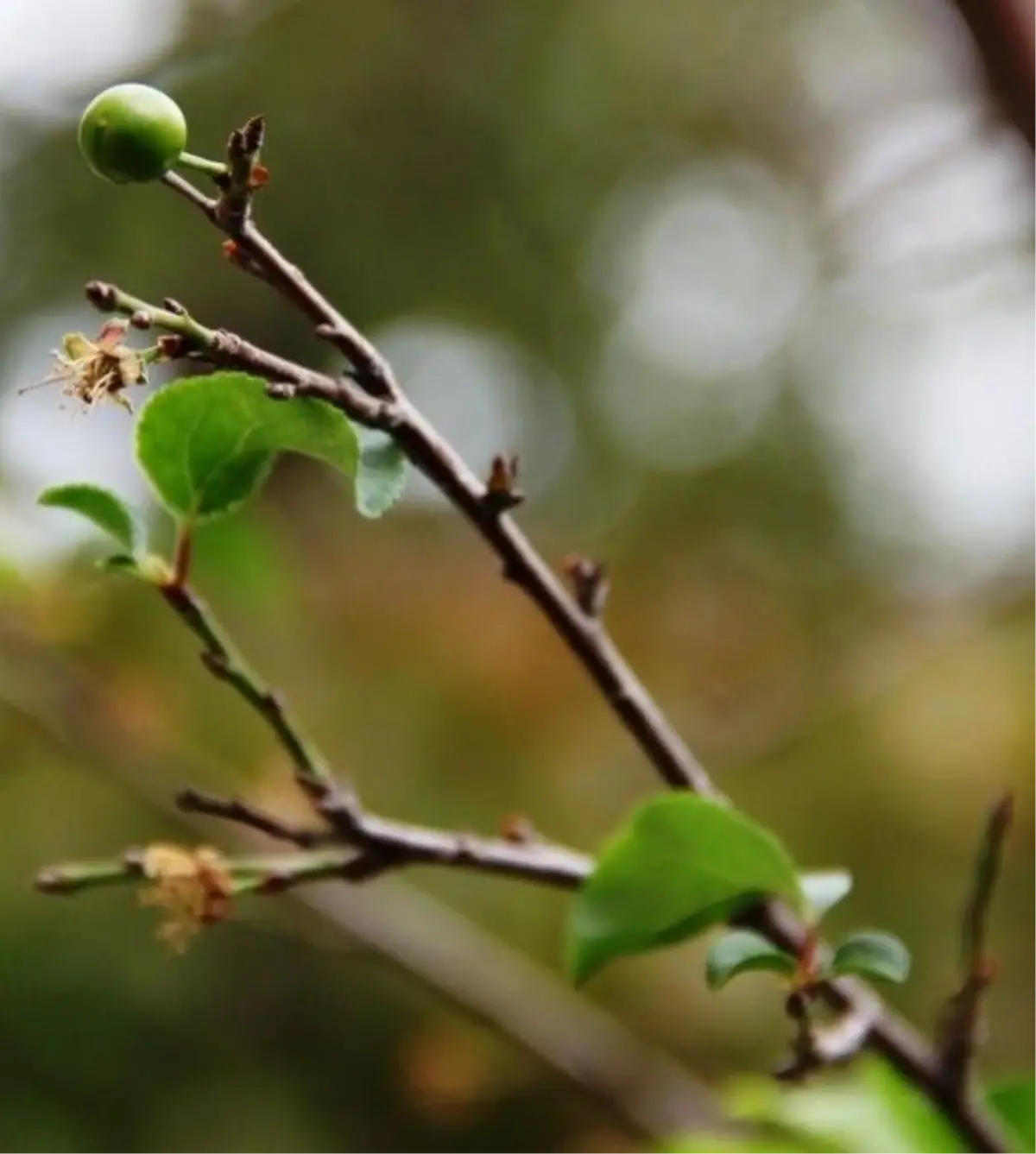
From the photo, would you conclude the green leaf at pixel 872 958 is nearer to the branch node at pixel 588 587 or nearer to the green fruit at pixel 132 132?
the branch node at pixel 588 587

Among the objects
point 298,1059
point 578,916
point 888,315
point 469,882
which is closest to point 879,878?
point 469,882

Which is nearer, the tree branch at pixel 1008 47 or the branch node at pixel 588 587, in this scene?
the tree branch at pixel 1008 47

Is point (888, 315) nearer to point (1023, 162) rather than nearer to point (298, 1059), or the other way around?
point (298, 1059)

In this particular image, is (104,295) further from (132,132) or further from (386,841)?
(386,841)

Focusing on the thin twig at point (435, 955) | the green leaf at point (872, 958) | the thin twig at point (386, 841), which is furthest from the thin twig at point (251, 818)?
the thin twig at point (435, 955)

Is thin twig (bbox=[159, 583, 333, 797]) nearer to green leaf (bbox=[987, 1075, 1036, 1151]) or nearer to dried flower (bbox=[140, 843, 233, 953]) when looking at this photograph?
dried flower (bbox=[140, 843, 233, 953])
